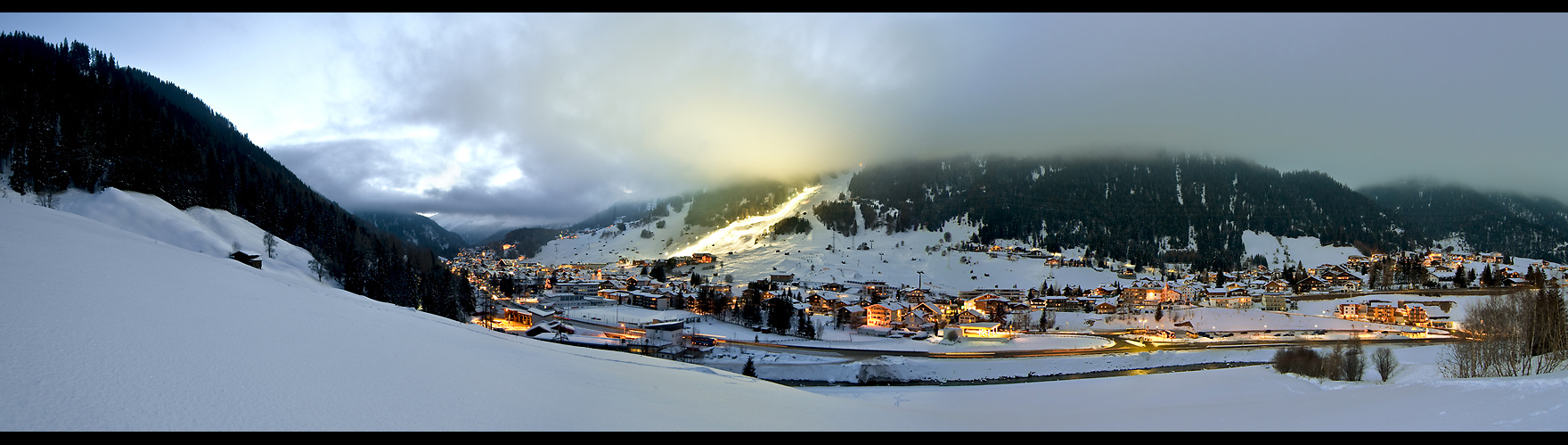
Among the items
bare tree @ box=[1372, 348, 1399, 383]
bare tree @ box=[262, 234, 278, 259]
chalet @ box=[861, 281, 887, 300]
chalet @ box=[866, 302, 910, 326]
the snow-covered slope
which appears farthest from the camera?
chalet @ box=[861, 281, 887, 300]

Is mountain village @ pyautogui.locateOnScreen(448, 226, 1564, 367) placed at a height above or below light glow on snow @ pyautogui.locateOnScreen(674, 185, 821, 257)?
below

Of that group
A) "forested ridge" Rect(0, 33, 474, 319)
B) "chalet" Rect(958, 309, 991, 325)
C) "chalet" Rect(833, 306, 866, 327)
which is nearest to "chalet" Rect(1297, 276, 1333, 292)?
"chalet" Rect(958, 309, 991, 325)

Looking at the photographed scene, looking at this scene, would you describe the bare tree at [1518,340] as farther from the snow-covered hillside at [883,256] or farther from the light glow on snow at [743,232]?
the light glow on snow at [743,232]

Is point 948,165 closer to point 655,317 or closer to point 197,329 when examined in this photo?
point 655,317

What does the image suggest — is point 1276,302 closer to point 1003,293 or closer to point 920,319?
point 1003,293

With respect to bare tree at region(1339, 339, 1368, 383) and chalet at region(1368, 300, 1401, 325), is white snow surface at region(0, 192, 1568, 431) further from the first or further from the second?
chalet at region(1368, 300, 1401, 325)

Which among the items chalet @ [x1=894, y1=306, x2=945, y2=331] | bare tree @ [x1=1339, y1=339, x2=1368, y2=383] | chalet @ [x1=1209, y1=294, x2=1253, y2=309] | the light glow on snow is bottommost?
chalet @ [x1=894, y1=306, x2=945, y2=331]
